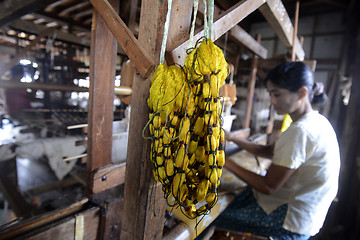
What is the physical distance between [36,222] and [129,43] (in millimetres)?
1056

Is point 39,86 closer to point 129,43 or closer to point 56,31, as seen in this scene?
point 129,43

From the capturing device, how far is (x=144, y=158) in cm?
93

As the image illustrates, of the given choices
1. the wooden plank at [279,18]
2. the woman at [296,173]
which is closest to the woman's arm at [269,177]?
the woman at [296,173]

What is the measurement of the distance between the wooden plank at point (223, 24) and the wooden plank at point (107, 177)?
2.98 ft

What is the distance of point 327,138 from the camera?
160 cm

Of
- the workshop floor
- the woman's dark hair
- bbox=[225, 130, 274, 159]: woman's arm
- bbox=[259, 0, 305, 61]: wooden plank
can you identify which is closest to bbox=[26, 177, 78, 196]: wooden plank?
the workshop floor

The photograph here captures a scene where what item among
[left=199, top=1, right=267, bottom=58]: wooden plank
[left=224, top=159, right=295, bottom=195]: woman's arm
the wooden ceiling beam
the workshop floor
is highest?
the wooden ceiling beam

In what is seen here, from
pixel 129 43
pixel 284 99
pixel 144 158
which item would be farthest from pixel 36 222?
pixel 284 99

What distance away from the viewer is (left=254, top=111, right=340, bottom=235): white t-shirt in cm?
153

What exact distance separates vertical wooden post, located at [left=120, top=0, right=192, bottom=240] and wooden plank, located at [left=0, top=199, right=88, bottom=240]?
38cm

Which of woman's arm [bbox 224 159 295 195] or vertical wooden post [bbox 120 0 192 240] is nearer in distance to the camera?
vertical wooden post [bbox 120 0 192 240]

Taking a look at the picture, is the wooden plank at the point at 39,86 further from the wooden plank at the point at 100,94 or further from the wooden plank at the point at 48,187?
the wooden plank at the point at 48,187

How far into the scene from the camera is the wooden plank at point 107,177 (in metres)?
1.25

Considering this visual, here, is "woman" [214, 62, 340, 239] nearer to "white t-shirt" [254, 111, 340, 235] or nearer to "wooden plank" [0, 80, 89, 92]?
"white t-shirt" [254, 111, 340, 235]
